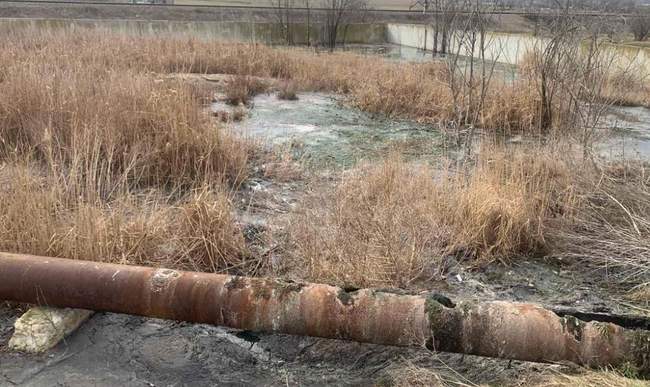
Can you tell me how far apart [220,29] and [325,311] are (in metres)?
24.3

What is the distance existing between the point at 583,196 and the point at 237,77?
26.9 feet

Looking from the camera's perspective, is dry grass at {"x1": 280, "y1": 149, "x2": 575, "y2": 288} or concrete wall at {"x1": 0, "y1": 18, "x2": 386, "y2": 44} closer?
dry grass at {"x1": 280, "y1": 149, "x2": 575, "y2": 288}

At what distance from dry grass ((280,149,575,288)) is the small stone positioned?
1439 millimetres

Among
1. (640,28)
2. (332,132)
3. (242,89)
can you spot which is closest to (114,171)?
(332,132)

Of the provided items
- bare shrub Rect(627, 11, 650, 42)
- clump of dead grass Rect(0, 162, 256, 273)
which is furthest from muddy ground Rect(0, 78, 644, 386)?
bare shrub Rect(627, 11, 650, 42)

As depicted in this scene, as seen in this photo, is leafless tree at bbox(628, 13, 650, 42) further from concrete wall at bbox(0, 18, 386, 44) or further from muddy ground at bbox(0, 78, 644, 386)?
muddy ground at bbox(0, 78, 644, 386)

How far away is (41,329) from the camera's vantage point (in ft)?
9.45

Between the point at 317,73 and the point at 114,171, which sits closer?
the point at 114,171

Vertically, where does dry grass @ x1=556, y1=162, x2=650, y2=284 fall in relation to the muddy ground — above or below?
above

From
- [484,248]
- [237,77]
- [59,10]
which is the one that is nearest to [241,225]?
[484,248]

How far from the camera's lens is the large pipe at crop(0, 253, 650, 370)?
2.54 meters

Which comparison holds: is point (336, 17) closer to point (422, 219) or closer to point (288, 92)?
point (288, 92)

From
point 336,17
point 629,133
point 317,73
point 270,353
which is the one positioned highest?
point 336,17

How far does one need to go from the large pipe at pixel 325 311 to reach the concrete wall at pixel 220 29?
712 inches
